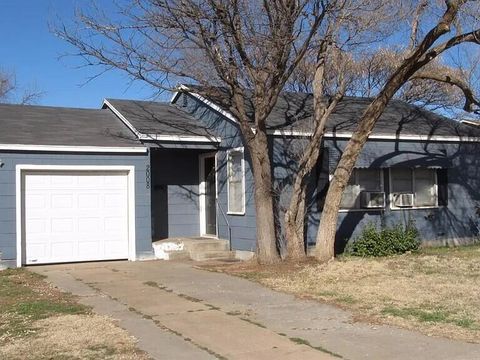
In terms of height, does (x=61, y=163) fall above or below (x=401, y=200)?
above

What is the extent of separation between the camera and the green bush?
14.9 m

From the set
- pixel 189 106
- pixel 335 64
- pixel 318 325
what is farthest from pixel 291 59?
pixel 318 325

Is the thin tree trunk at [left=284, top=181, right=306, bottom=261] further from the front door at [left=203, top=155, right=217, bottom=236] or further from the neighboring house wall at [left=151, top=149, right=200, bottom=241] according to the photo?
the neighboring house wall at [left=151, top=149, right=200, bottom=241]

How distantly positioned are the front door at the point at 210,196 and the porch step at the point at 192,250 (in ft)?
3.79

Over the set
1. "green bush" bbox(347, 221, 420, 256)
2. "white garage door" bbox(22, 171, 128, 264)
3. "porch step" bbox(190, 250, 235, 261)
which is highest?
"white garage door" bbox(22, 171, 128, 264)

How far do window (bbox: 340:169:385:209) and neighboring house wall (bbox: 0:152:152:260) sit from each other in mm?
5040

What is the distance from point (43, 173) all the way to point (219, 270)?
4.85 metres

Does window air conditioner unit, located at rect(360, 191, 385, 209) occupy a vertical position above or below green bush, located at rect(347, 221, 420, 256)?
above

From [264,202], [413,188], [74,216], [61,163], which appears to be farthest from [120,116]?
[413,188]

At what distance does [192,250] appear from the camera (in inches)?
607

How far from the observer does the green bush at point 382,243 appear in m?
14.9

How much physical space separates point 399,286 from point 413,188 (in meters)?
7.13

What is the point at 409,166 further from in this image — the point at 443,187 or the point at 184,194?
the point at 184,194

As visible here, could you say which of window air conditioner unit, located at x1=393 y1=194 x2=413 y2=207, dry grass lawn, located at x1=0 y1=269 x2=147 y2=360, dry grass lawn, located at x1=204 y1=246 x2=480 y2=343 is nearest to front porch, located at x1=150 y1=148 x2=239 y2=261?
dry grass lawn, located at x1=204 y1=246 x2=480 y2=343
